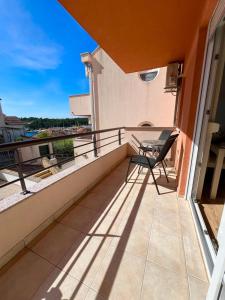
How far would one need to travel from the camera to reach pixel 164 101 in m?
5.32

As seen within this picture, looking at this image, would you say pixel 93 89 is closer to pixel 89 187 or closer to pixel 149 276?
pixel 89 187

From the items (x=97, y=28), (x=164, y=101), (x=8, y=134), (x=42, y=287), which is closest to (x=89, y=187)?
(x=42, y=287)

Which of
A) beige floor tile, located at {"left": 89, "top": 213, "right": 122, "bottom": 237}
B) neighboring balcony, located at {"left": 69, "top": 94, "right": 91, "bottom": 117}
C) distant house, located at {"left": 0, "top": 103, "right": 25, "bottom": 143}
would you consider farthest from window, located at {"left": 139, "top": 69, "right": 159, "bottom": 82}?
distant house, located at {"left": 0, "top": 103, "right": 25, "bottom": 143}

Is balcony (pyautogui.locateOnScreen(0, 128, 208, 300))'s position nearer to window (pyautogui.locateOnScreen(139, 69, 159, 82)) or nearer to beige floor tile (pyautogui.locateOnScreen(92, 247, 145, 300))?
beige floor tile (pyautogui.locateOnScreen(92, 247, 145, 300))

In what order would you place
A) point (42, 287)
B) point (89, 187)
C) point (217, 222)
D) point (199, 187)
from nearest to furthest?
point (42, 287)
point (217, 222)
point (199, 187)
point (89, 187)

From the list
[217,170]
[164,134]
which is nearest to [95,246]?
[217,170]

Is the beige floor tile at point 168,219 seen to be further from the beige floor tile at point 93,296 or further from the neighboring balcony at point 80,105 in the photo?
the neighboring balcony at point 80,105

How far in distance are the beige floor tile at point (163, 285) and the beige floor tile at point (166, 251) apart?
51 mm

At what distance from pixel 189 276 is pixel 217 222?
2.15 feet

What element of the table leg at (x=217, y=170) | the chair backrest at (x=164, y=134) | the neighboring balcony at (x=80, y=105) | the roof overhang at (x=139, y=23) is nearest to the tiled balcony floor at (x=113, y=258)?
the table leg at (x=217, y=170)

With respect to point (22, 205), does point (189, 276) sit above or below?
below

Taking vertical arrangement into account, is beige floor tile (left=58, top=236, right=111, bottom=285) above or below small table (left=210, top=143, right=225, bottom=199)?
below

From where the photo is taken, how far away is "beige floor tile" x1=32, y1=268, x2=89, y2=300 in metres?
0.85

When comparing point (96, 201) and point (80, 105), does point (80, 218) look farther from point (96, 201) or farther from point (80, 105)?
point (80, 105)
